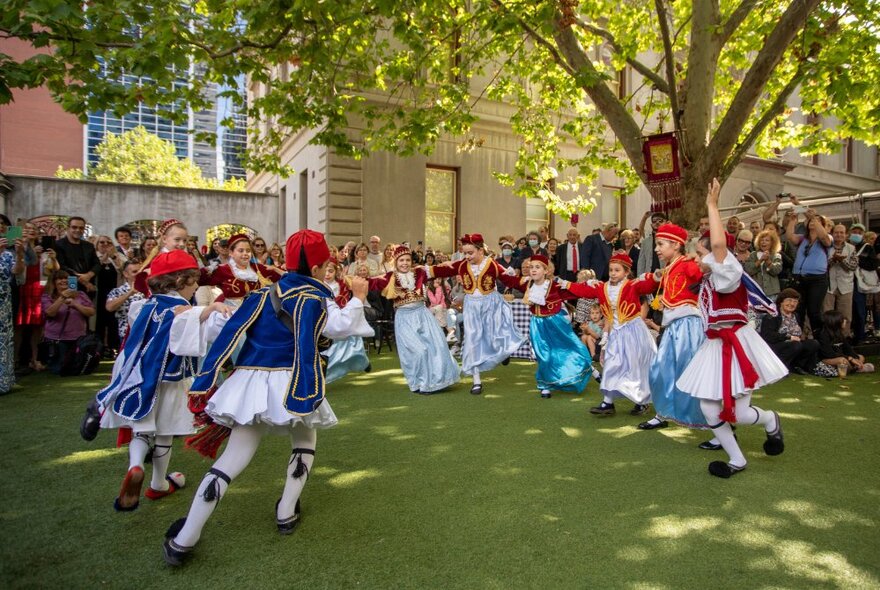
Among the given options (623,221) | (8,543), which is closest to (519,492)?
(8,543)

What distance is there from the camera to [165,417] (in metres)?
4.13

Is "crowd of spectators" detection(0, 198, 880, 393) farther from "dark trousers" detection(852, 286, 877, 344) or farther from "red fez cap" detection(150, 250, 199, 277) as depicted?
"red fez cap" detection(150, 250, 199, 277)

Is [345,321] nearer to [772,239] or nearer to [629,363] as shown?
[629,363]

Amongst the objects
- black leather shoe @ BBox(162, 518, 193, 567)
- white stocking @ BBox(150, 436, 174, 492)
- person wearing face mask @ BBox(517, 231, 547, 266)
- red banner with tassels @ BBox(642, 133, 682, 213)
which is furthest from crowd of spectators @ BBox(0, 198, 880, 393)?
black leather shoe @ BBox(162, 518, 193, 567)

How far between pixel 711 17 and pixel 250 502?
9762mm

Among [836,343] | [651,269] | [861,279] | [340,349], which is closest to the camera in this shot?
[340,349]

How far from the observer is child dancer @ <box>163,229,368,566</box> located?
333cm

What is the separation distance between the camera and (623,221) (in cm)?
2097

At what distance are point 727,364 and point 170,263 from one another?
4229 mm

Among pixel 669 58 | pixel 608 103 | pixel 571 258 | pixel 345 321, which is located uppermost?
pixel 669 58

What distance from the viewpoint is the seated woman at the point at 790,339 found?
9422 millimetres

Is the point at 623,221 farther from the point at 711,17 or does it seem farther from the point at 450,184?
the point at 711,17

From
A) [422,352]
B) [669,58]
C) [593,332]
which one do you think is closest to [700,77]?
[669,58]

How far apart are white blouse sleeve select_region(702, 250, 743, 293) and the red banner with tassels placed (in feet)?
17.9
